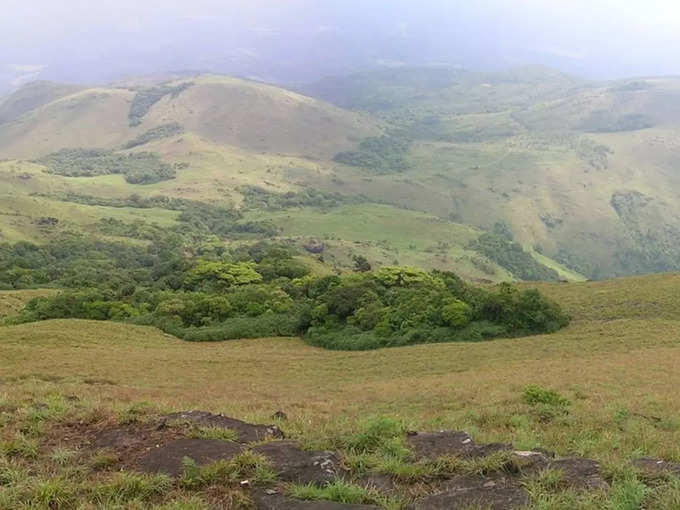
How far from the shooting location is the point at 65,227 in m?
199

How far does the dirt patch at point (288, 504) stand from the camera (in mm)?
9430

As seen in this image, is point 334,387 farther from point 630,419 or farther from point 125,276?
point 125,276

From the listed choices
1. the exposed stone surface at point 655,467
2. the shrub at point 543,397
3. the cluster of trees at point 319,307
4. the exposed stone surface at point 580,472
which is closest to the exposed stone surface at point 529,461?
the exposed stone surface at point 580,472

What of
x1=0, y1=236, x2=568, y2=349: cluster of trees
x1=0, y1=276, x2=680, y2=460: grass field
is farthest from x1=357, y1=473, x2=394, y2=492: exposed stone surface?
x1=0, y1=236, x2=568, y2=349: cluster of trees

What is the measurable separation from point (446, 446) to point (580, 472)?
122 inches

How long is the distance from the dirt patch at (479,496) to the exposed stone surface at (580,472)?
0.95 m

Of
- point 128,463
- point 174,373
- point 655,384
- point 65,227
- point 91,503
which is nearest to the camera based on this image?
point 91,503

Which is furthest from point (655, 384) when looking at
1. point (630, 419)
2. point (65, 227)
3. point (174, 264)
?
point (65, 227)

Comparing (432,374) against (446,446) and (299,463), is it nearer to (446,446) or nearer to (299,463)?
(446,446)

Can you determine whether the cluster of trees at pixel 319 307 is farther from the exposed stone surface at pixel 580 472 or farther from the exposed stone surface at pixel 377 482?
the exposed stone surface at pixel 377 482

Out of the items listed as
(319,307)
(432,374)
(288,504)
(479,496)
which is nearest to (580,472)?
(479,496)

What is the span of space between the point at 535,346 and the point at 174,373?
77.5 ft

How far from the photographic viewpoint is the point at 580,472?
1042 centimetres

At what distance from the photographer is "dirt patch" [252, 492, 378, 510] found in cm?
943
